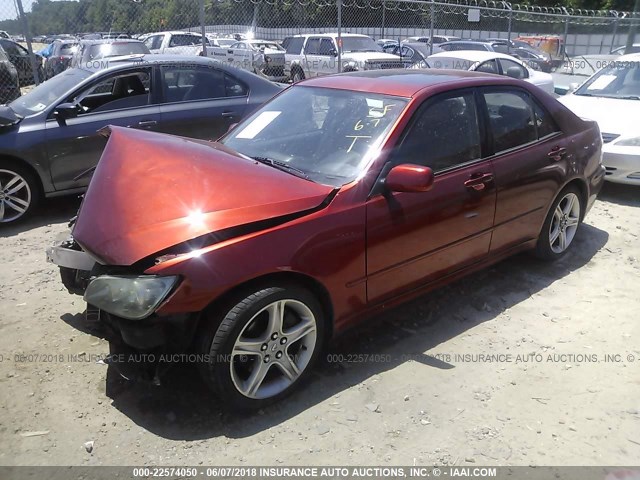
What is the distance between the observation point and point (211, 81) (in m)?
6.56

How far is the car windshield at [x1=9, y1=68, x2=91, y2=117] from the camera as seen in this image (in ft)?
18.7

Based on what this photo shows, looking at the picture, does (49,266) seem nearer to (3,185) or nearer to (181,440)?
(3,185)

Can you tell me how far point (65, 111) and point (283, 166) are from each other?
3389 millimetres

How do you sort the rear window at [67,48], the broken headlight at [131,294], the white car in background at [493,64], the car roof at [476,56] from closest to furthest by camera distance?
the broken headlight at [131,294]
the white car in background at [493,64]
the car roof at [476,56]
the rear window at [67,48]

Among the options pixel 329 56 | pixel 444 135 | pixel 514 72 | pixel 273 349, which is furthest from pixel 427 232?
pixel 329 56

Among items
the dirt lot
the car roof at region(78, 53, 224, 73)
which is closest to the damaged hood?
the dirt lot

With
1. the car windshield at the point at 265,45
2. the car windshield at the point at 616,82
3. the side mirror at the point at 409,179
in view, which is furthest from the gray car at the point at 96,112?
the car windshield at the point at 265,45

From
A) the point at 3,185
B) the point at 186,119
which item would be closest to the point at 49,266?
the point at 3,185

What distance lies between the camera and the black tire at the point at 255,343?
2.56 m

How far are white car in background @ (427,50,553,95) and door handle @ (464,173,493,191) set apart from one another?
26.6 ft

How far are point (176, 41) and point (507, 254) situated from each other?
54.1 ft

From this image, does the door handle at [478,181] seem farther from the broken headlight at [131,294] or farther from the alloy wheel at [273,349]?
the broken headlight at [131,294]

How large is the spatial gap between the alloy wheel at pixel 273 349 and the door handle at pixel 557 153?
2.50 m

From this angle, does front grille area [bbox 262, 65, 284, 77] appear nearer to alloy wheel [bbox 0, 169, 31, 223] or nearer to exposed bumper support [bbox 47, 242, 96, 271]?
alloy wheel [bbox 0, 169, 31, 223]
